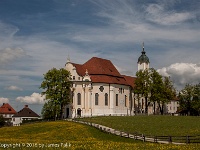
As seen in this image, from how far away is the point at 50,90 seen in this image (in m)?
88.8

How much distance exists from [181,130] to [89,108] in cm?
4437

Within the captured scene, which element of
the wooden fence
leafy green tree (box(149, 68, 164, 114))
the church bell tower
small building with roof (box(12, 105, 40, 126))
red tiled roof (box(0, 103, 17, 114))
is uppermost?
the church bell tower

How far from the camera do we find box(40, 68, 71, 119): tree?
8844 centimetres

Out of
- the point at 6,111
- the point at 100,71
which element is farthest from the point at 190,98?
the point at 6,111

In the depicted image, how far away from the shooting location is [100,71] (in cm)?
10119

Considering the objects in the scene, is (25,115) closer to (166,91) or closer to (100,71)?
(100,71)

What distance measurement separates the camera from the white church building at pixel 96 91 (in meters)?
96.3

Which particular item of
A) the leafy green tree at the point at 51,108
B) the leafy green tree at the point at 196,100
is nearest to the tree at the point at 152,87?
the leafy green tree at the point at 196,100

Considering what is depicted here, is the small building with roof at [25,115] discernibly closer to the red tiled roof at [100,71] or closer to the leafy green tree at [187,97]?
the red tiled roof at [100,71]

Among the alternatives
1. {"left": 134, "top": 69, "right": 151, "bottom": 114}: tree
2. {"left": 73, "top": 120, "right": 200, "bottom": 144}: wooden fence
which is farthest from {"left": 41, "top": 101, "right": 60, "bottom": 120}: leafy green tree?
{"left": 73, "top": 120, "right": 200, "bottom": 144}: wooden fence

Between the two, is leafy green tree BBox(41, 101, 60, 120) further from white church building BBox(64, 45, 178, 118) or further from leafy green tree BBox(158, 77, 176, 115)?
leafy green tree BBox(158, 77, 176, 115)

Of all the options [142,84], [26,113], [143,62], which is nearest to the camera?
[142,84]

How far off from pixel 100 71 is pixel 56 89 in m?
17.4

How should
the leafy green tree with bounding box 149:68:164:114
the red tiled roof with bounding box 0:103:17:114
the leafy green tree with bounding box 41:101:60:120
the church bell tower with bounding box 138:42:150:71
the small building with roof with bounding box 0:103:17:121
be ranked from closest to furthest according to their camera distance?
the leafy green tree with bounding box 41:101:60:120 → the leafy green tree with bounding box 149:68:164:114 → the church bell tower with bounding box 138:42:150:71 → the small building with roof with bounding box 0:103:17:121 → the red tiled roof with bounding box 0:103:17:114
